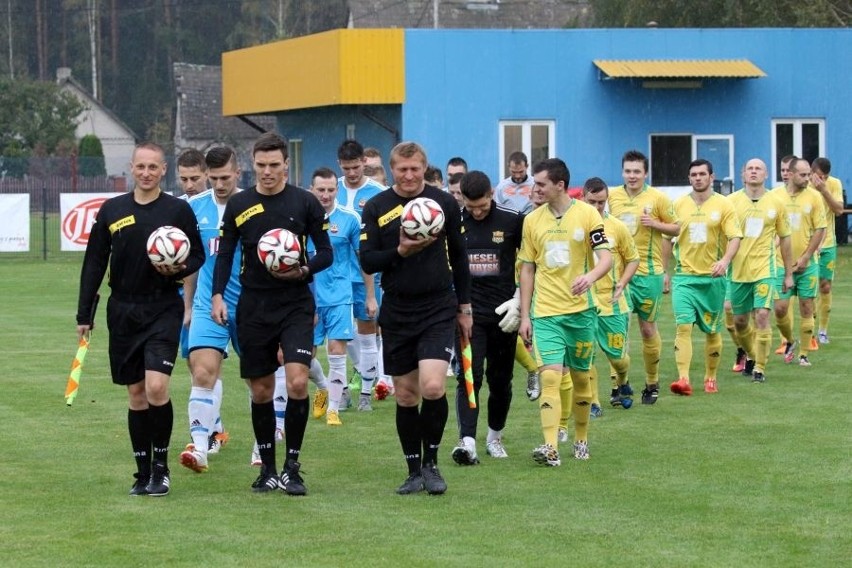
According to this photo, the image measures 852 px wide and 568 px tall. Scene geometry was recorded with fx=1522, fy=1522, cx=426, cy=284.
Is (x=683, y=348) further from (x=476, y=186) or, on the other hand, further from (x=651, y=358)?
(x=476, y=186)

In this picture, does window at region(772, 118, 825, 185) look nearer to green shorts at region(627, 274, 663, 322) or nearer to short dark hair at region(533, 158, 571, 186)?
green shorts at region(627, 274, 663, 322)

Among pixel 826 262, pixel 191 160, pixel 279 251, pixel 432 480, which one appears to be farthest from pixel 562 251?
pixel 826 262

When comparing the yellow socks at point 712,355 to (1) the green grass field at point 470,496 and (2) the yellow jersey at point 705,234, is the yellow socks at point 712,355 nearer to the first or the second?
(1) the green grass field at point 470,496

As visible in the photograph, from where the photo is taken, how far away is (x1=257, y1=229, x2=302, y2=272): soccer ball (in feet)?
27.9

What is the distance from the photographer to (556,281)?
Result: 10000 millimetres

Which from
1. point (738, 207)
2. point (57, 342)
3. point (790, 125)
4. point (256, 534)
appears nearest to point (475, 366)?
point (256, 534)

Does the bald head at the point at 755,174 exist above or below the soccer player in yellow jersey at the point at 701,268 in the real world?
above

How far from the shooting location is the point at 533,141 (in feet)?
114

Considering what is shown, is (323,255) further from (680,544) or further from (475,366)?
(680,544)

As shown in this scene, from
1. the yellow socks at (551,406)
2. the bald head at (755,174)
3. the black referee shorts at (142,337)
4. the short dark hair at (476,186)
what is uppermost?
the bald head at (755,174)

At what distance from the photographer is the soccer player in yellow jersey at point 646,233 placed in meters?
13.2

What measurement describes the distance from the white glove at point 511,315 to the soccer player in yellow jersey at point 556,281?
0.18ft

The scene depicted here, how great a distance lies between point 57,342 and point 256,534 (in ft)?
36.9

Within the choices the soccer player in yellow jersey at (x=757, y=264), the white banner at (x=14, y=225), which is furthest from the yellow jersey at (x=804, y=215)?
the white banner at (x=14, y=225)
